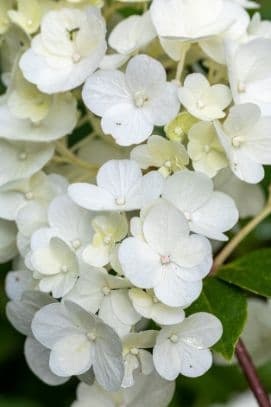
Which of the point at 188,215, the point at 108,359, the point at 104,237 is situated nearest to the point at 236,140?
the point at 188,215

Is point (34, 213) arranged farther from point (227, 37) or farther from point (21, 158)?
point (227, 37)

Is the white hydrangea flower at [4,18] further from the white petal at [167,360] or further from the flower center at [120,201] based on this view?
the white petal at [167,360]

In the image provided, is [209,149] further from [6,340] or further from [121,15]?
[6,340]

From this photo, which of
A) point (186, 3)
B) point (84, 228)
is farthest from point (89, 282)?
point (186, 3)

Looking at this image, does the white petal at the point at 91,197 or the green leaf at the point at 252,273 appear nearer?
the white petal at the point at 91,197

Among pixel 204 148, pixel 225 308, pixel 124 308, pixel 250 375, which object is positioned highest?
pixel 204 148

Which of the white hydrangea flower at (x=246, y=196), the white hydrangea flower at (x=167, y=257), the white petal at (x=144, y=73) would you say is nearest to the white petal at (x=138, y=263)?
the white hydrangea flower at (x=167, y=257)
